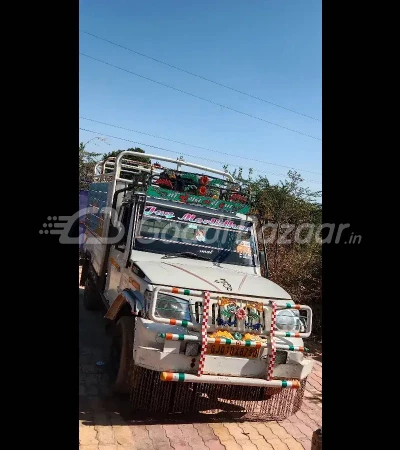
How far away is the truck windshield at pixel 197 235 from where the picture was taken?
4.77 m

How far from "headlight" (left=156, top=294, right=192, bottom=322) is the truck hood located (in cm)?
14

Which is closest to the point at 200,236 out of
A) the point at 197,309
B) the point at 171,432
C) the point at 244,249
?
the point at 244,249

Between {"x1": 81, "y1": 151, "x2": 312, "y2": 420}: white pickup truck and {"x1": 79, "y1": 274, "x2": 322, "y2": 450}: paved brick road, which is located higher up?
{"x1": 81, "y1": 151, "x2": 312, "y2": 420}: white pickup truck

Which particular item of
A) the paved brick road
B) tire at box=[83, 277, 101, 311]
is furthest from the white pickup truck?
tire at box=[83, 277, 101, 311]

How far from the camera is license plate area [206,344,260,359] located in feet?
11.5

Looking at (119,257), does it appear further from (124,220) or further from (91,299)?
(91,299)

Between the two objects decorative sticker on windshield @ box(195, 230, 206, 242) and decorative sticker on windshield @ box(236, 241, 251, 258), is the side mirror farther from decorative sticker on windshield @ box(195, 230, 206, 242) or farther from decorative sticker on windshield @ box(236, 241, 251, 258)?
decorative sticker on windshield @ box(195, 230, 206, 242)

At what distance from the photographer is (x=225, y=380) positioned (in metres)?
3.45

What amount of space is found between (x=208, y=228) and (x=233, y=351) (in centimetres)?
189

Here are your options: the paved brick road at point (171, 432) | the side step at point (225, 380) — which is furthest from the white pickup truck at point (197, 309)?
the paved brick road at point (171, 432)

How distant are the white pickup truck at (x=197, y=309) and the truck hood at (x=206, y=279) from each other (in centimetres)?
1

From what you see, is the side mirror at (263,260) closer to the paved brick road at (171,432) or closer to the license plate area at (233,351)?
the license plate area at (233,351)

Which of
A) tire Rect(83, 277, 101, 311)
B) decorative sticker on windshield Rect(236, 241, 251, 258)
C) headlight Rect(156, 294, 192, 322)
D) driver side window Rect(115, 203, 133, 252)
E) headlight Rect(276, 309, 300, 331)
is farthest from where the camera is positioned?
tire Rect(83, 277, 101, 311)
